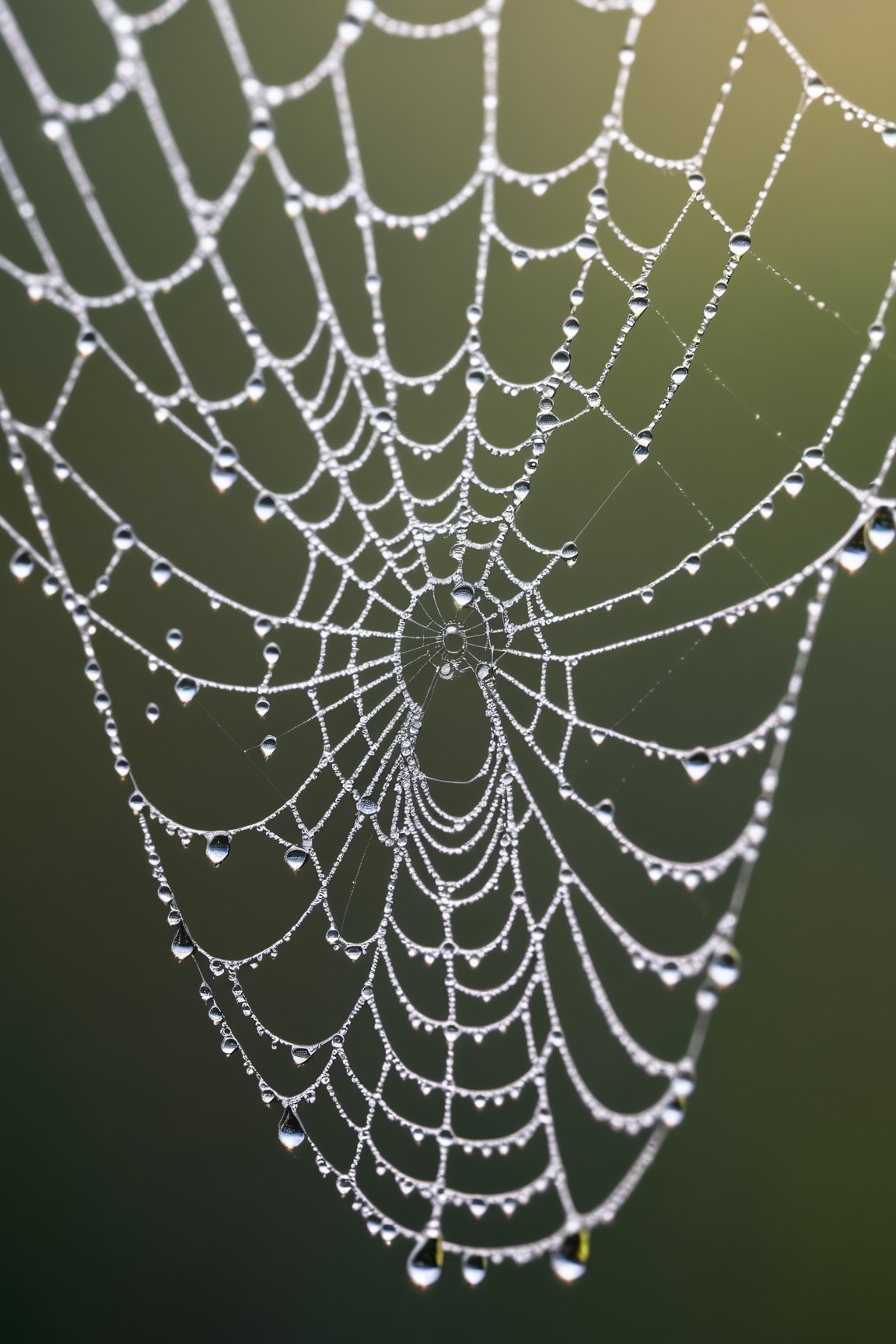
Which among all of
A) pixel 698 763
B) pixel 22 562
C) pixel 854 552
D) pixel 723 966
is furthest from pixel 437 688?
pixel 723 966

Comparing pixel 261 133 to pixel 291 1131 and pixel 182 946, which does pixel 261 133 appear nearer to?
pixel 182 946

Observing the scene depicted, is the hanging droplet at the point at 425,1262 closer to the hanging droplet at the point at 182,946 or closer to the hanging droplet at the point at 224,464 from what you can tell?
the hanging droplet at the point at 182,946

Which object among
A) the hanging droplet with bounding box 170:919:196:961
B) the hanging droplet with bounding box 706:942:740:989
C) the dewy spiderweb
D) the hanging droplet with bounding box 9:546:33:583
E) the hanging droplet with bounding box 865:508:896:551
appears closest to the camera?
the hanging droplet with bounding box 706:942:740:989

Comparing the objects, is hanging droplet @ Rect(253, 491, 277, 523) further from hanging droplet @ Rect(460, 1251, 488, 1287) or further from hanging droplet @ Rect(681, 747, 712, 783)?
hanging droplet @ Rect(460, 1251, 488, 1287)

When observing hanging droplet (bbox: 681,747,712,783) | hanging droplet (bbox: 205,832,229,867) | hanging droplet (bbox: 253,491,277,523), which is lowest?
hanging droplet (bbox: 681,747,712,783)

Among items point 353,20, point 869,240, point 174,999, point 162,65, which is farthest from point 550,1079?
point 162,65

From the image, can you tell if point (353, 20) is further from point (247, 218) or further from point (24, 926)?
point (24, 926)

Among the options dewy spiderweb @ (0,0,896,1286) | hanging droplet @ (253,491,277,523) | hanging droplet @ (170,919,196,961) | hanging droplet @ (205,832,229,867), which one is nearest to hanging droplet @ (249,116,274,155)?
hanging droplet @ (253,491,277,523)
